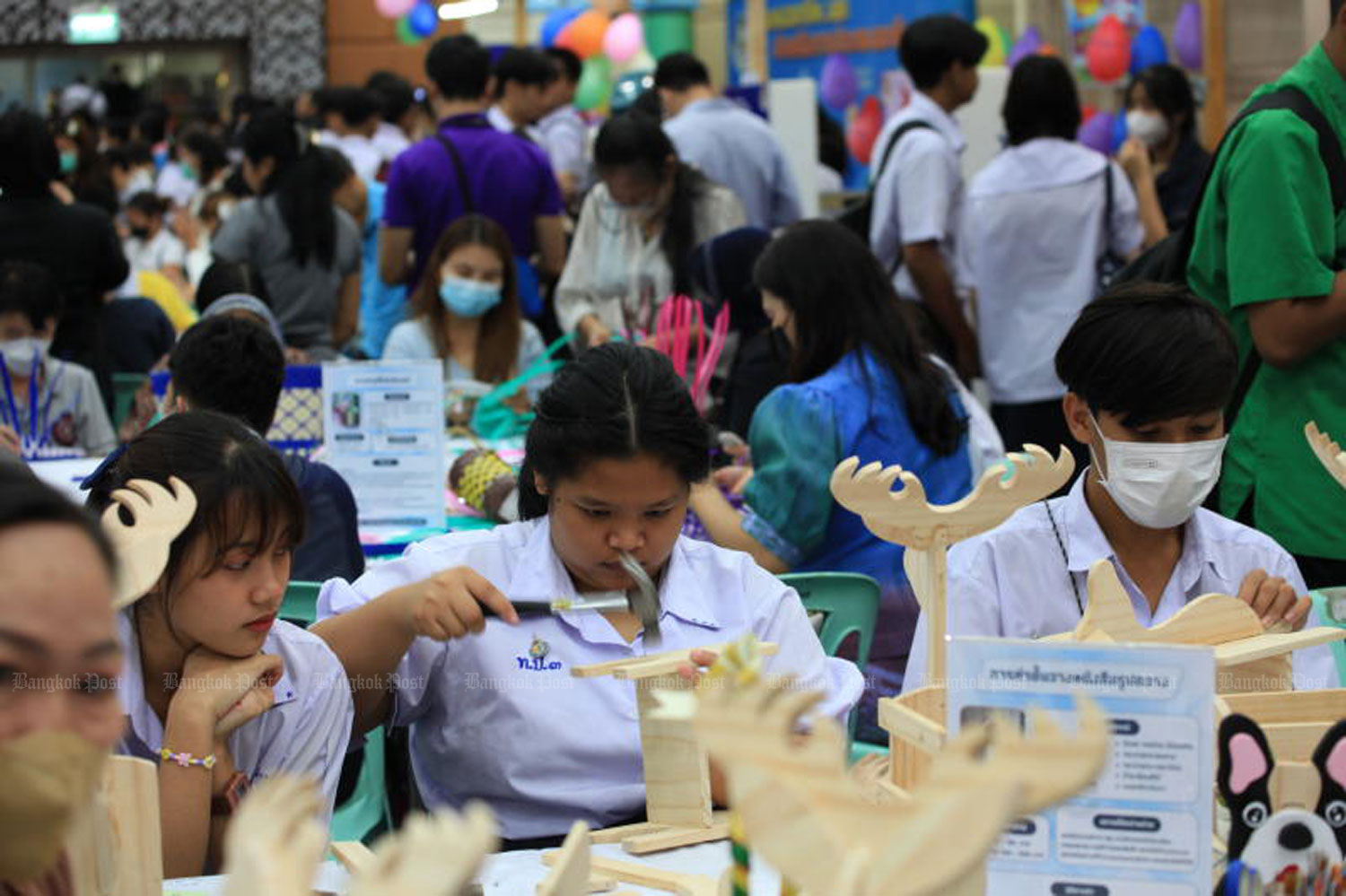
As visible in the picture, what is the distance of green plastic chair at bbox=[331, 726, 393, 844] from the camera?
3.00 meters

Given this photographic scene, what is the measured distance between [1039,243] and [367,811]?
10.2ft

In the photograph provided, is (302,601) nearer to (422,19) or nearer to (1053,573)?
(1053,573)

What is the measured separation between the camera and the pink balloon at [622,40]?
12.1 metres

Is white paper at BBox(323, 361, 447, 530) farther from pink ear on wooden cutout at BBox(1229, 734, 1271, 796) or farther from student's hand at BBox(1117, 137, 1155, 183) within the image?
A: student's hand at BBox(1117, 137, 1155, 183)

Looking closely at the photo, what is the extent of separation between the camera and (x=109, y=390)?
18.6ft

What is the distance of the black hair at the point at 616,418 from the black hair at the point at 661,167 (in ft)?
10.3

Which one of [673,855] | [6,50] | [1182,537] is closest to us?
[673,855]

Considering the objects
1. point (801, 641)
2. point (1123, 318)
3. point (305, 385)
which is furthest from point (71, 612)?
point (305, 385)

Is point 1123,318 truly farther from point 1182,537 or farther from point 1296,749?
point 1296,749

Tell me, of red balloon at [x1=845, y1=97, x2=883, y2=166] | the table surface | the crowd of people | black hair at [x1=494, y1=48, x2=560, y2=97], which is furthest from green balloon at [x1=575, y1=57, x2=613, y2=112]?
the table surface

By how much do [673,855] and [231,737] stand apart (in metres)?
0.58

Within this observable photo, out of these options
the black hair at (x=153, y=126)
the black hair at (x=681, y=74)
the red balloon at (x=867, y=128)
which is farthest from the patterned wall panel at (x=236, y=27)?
the black hair at (x=681, y=74)

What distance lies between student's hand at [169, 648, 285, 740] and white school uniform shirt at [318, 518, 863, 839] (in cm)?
29

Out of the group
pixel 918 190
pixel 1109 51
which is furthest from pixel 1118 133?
pixel 918 190
